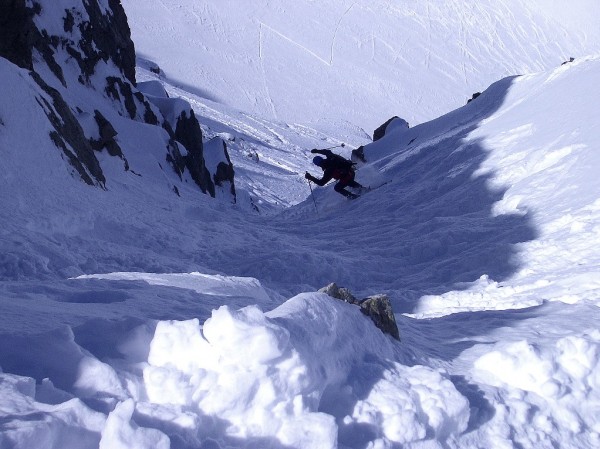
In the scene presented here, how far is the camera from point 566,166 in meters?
13.0

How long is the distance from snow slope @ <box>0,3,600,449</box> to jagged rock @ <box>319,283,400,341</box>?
187 millimetres

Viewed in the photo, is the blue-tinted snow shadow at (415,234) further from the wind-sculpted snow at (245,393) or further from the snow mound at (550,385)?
the wind-sculpted snow at (245,393)

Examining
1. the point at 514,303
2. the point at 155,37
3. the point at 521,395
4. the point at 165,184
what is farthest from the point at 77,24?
the point at 155,37

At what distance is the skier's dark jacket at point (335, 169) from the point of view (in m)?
16.9

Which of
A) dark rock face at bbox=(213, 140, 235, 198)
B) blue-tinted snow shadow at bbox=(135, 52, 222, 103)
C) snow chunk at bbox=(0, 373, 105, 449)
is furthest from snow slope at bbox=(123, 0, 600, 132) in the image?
snow chunk at bbox=(0, 373, 105, 449)

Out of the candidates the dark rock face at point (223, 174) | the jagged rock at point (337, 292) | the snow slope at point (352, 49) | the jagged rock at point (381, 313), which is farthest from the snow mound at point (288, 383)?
the snow slope at point (352, 49)

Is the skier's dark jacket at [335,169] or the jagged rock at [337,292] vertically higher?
the skier's dark jacket at [335,169]

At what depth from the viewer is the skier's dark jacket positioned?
16906 mm

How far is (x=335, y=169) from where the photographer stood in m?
17.3

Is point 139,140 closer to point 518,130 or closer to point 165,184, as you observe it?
point 165,184

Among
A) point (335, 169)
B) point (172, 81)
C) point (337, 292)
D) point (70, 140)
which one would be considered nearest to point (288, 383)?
point (337, 292)

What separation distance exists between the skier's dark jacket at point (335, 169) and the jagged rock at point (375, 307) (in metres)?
11.4

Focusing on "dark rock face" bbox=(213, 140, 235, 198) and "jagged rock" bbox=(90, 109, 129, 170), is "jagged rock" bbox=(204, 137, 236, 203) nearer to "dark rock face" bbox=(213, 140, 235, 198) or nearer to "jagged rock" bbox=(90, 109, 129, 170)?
"dark rock face" bbox=(213, 140, 235, 198)

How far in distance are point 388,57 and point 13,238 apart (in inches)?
2799
